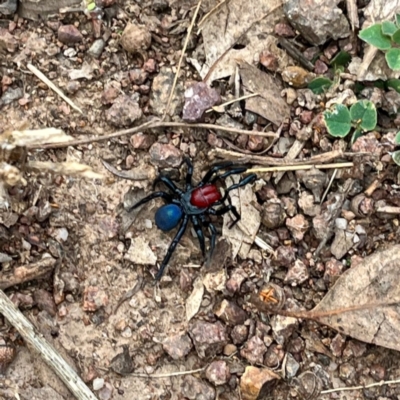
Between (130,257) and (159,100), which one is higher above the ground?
(159,100)

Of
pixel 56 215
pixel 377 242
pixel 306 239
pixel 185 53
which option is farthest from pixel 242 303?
pixel 185 53

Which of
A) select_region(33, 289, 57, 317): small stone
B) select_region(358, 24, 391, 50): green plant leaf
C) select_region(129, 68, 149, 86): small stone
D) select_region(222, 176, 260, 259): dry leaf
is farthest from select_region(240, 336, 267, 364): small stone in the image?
select_region(358, 24, 391, 50): green plant leaf

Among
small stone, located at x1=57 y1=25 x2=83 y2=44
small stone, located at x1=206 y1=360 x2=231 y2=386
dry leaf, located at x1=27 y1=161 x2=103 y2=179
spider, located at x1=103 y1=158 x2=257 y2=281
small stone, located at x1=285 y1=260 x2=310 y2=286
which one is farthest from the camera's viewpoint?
small stone, located at x1=57 y1=25 x2=83 y2=44

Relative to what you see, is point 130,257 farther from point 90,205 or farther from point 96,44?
point 96,44

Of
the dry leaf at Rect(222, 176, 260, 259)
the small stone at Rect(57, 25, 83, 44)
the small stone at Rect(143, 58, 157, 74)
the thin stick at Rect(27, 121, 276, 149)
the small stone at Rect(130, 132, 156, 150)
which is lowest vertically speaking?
the dry leaf at Rect(222, 176, 260, 259)

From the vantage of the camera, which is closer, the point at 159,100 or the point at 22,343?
the point at 22,343

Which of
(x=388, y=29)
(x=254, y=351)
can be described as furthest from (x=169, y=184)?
(x=388, y=29)

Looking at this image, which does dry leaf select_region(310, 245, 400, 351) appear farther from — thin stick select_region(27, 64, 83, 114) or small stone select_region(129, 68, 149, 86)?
thin stick select_region(27, 64, 83, 114)
